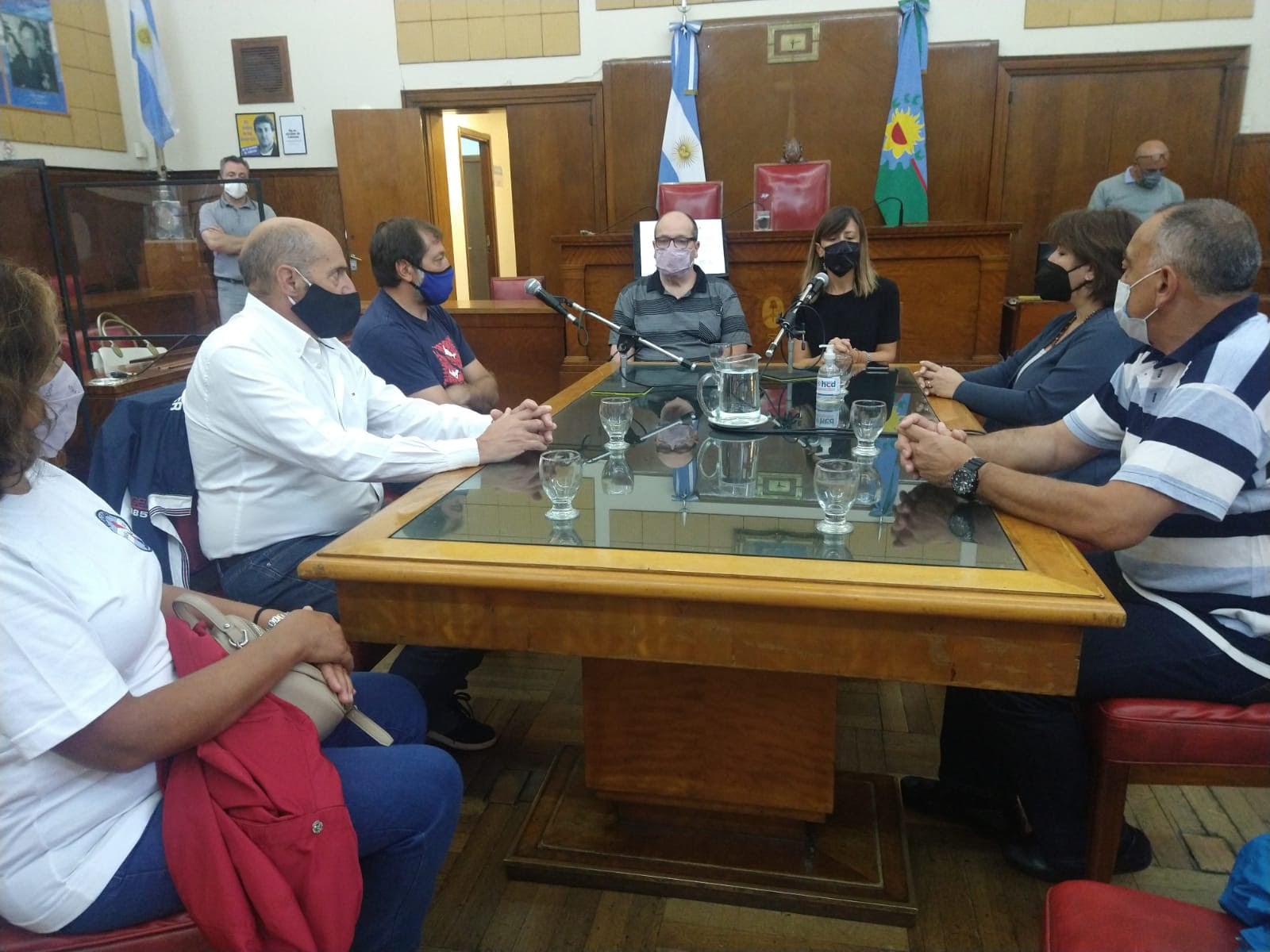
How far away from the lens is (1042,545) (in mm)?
1212

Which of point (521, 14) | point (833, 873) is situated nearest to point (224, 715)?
point (833, 873)

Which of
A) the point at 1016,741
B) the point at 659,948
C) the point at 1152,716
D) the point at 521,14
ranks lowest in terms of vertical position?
the point at 659,948

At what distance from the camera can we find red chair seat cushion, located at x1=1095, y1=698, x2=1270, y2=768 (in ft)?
4.17

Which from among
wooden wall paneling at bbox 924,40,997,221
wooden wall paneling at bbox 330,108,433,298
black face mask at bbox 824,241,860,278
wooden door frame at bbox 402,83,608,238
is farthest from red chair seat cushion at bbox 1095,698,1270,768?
wooden wall paneling at bbox 330,108,433,298

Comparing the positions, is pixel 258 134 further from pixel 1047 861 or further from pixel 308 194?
pixel 1047 861

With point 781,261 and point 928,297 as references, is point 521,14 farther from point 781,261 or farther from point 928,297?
point 928,297

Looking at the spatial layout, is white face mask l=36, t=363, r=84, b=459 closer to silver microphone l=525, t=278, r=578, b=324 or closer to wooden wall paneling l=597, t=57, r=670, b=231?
silver microphone l=525, t=278, r=578, b=324

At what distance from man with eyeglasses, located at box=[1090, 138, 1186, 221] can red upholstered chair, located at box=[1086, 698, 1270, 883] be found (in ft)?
16.2

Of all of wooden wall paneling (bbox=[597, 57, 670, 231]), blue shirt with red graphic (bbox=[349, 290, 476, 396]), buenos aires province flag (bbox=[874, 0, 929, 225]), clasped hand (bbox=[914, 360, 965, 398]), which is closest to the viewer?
clasped hand (bbox=[914, 360, 965, 398])

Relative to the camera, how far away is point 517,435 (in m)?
1.70

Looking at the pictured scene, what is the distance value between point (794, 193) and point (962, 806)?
147 inches

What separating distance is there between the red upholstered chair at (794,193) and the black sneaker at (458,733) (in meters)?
3.50

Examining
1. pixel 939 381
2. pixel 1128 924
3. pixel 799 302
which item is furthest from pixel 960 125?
pixel 1128 924

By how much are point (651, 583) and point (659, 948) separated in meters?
0.71
